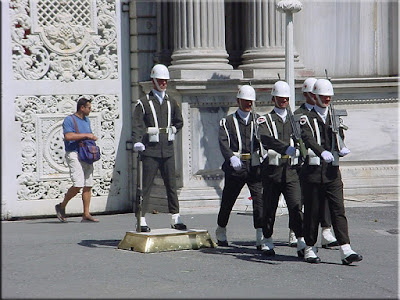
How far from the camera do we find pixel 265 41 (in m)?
15.0

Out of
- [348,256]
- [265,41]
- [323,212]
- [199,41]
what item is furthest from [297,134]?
[265,41]

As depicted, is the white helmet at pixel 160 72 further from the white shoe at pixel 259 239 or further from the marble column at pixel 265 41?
the marble column at pixel 265 41

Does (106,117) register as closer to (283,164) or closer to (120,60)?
(120,60)

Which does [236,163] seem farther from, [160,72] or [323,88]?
[160,72]

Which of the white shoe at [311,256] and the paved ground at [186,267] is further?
the white shoe at [311,256]

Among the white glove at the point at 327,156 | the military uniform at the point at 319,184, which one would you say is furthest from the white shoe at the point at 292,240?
the white glove at the point at 327,156

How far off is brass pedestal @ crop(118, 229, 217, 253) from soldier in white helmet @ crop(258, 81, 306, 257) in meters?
0.80

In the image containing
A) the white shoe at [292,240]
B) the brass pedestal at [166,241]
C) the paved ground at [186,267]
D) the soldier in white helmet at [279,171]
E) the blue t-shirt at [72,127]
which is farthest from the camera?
the blue t-shirt at [72,127]

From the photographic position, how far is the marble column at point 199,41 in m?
14.6

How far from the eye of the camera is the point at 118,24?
49.1 ft

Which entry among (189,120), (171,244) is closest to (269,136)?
(171,244)

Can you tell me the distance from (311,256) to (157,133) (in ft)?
8.17

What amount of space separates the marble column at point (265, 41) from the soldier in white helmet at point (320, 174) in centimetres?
500

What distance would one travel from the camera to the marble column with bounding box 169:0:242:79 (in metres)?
14.6
